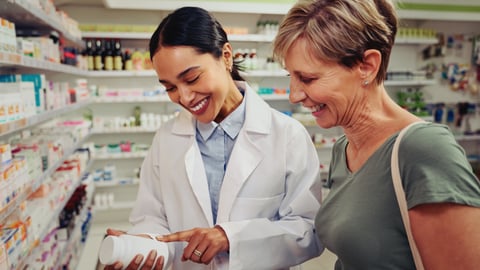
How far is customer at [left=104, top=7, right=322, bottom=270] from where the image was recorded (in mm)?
1306

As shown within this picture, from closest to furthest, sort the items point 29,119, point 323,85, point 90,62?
point 323,85
point 29,119
point 90,62

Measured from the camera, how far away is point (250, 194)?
1409 millimetres

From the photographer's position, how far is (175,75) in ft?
4.31

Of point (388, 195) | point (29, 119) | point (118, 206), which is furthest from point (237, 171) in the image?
point (118, 206)

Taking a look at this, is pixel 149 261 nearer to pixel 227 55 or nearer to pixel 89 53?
pixel 227 55

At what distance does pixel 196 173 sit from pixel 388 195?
0.78 metres

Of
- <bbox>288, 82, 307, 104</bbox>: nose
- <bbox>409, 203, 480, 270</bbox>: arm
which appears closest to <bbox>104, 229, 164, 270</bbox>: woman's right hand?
<bbox>288, 82, 307, 104</bbox>: nose

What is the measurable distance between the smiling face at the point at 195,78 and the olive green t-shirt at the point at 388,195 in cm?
56

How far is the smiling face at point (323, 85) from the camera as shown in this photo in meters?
0.97

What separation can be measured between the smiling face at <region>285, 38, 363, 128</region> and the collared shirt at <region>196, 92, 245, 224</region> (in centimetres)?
50

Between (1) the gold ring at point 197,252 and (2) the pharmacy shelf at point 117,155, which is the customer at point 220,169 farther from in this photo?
(2) the pharmacy shelf at point 117,155

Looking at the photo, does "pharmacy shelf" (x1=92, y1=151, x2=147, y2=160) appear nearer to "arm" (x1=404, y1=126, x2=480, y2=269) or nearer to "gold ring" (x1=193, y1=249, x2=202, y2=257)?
"gold ring" (x1=193, y1=249, x2=202, y2=257)

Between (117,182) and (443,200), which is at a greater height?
(443,200)

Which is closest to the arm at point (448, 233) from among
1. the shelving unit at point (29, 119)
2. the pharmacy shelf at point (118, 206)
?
the shelving unit at point (29, 119)
